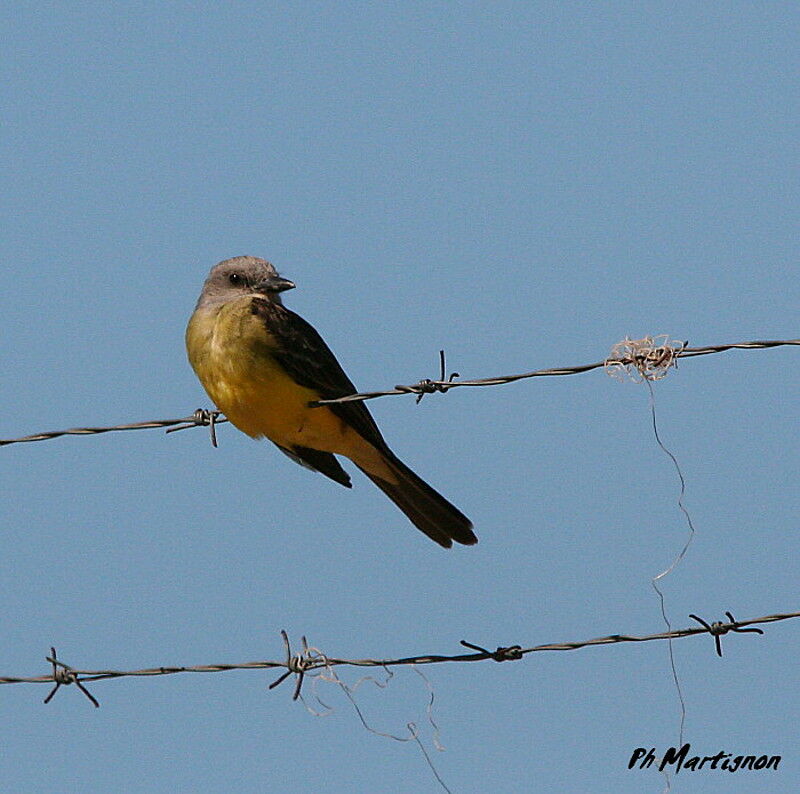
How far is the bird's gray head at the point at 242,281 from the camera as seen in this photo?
24.4 ft

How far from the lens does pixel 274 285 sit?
743cm

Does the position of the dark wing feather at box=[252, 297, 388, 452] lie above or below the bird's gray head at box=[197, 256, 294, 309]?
below

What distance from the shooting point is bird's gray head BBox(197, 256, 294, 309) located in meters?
7.44

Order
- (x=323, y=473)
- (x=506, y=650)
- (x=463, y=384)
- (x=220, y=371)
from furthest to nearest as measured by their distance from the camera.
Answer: (x=323, y=473)
(x=220, y=371)
(x=463, y=384)
(x=506, y=650)

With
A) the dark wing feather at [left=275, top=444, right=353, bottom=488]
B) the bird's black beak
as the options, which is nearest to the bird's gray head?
the bird's black beak

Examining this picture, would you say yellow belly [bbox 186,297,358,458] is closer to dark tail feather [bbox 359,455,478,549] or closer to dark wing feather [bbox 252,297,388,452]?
dark wing feather [bbox 252,297,388,452]

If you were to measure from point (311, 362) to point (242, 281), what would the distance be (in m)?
0.92

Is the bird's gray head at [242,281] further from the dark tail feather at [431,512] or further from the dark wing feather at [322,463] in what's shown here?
the dark tail feather at [431,512]

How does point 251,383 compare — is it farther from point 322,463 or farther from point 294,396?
point 322,463

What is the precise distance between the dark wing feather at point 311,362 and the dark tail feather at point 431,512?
245 mm

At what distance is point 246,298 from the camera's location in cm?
702

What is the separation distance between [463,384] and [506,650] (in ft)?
3.09

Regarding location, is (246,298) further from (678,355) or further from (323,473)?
(678,355)

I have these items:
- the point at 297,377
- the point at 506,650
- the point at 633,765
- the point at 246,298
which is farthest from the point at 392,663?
the point at 246,298
